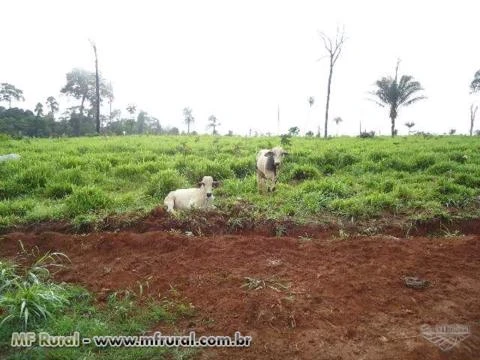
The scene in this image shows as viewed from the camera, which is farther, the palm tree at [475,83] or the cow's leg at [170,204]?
the palm tree at [475,83]

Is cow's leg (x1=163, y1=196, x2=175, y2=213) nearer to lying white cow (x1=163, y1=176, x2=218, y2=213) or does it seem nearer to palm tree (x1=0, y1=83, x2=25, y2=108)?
lying white cow (x1=163, y1=176, x2=218, y2=213)

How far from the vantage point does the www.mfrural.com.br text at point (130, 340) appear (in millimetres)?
3484

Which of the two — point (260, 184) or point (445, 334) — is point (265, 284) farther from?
point (260, 184)

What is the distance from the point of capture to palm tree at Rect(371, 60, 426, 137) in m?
31.8

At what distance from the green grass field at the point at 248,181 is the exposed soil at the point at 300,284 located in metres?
1.45

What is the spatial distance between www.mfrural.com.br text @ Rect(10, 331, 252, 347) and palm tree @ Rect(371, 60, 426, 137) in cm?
3046

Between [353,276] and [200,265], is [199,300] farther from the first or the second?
[353,276]

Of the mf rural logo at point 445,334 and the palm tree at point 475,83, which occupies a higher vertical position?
the palm tree at point 475,83

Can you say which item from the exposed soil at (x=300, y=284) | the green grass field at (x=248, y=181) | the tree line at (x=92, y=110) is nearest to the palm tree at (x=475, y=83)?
the tree line at (x=92, y=110)

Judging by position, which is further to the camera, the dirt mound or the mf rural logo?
the dirt mound

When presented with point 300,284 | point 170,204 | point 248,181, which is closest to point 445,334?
point 300,284

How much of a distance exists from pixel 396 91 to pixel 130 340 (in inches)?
1250

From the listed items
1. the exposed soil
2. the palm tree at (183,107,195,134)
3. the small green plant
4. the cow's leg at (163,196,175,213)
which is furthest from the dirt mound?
the palm tree at (183,107,195,134)

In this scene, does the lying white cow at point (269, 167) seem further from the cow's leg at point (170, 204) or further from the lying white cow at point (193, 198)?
the cow's leg at point (170, 204)
